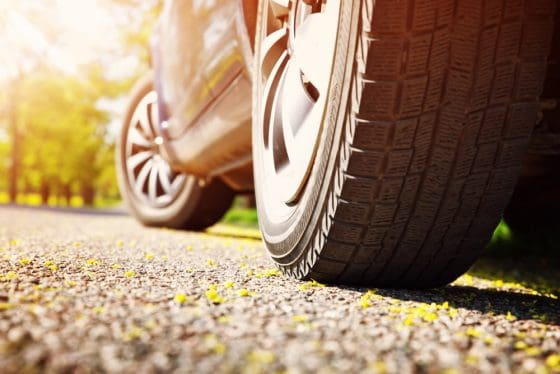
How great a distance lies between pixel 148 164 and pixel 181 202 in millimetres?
595

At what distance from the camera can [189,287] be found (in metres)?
1.78

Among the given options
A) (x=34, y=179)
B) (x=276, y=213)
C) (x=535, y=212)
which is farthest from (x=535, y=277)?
(x=34, y=179)

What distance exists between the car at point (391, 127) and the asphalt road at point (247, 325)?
0.60 ft

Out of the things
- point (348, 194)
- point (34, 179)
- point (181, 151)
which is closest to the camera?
point (348, 194)

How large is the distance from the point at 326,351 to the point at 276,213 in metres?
1.08

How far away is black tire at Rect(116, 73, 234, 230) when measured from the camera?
4547 mm

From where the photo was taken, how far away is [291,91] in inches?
83.6

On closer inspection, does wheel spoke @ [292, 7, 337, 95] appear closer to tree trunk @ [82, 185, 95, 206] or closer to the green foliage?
the green foliage

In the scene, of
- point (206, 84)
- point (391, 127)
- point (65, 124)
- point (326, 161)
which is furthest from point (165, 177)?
point (65, 124)

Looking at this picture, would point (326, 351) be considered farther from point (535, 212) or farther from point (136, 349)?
point (535, 212)

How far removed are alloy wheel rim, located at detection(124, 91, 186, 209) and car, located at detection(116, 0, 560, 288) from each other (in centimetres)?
244

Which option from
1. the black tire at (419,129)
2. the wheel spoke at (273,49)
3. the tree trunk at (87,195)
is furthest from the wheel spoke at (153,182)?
the tree trunk at (87,195)

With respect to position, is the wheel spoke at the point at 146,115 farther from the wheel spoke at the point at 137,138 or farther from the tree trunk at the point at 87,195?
the tree trunk at the point at 87,195

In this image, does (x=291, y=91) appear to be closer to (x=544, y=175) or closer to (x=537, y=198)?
(x=544, y=175)
